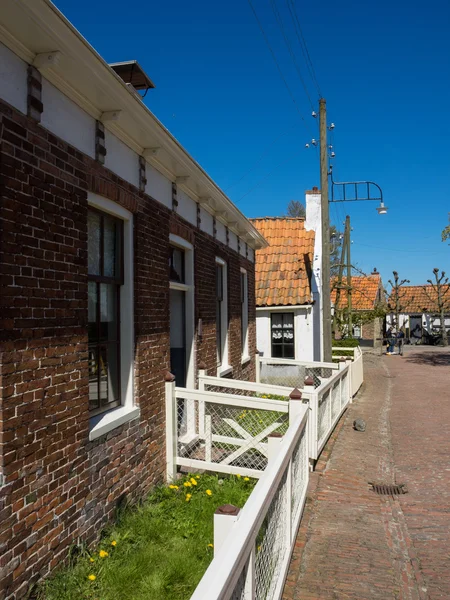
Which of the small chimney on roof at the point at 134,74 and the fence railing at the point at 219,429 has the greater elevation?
the small chimney on roof at the point at 134,74

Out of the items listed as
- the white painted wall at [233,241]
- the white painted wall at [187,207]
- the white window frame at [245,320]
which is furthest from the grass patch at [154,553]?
the white window frame at [245,320]

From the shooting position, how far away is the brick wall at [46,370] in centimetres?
353

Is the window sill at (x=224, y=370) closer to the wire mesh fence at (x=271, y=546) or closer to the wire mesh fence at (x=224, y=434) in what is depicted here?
the wire mesh fence at (x=224, y=434)

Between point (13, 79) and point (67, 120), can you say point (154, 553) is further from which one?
point (13, 79)

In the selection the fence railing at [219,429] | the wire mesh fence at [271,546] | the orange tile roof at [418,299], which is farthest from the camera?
the orange tile roof at [418,299]

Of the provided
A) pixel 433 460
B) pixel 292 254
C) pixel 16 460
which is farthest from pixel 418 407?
→ pixel 16 460

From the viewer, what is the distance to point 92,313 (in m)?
5.06

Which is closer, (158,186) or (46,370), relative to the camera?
(46,370)

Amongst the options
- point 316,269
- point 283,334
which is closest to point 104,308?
point 316,269

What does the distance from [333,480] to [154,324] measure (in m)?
3.26

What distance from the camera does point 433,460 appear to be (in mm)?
8125

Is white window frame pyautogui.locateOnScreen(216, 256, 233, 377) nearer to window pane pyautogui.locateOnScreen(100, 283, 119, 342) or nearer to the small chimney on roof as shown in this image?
the small chimney on roof

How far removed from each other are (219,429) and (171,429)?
170cm

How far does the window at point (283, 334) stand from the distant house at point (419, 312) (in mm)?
32427
